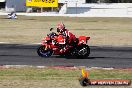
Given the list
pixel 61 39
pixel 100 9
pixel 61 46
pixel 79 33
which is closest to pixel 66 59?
pixel 61 46

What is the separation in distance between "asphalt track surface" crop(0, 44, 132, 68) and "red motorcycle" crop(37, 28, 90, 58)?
13.3 inches

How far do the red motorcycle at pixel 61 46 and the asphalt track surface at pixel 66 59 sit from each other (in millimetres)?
337

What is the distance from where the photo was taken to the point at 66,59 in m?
21.3

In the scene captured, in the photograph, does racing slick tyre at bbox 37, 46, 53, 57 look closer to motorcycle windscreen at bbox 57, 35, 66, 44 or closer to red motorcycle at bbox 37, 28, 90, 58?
red motorcycle at bbox 37, 28, 90, 58

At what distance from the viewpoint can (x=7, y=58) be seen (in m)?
21.1

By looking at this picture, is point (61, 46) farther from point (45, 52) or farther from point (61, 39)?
point (45, 52)

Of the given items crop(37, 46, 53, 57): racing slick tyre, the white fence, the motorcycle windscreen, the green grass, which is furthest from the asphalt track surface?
the white fence

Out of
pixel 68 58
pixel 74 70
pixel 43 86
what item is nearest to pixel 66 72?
pixel 74 70

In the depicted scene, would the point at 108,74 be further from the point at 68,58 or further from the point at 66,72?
the point at 68,58

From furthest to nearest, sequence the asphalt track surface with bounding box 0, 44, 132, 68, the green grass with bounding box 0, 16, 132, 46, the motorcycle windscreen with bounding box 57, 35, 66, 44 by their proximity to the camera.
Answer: the green grass with bounding box 0, 16, 132, 46, the motorcycle windscreen with bounding box 57, 35, 66, 44, the asphalt track surface with bounding box 0, 44, 132, 68

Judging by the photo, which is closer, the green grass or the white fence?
the green grass

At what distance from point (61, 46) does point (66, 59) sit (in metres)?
0.73

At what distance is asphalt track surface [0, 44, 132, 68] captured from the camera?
19391 mm

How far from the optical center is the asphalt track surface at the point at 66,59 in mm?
19391
